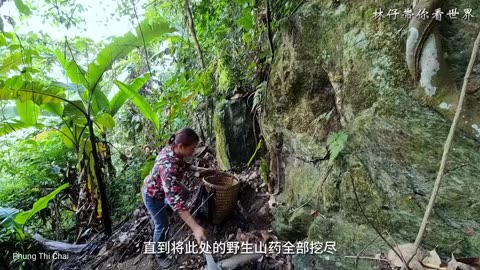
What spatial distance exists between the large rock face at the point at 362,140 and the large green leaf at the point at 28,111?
260cm

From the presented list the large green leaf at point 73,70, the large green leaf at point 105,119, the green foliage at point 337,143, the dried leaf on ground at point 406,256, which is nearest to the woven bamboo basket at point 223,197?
the green foliage at point 337,143

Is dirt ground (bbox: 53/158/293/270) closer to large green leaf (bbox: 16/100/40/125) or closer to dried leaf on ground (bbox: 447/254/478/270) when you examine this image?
dried leaf on ground (bbox: 447/254/478/270)

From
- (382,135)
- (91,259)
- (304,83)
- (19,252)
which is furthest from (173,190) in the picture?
(19,252)

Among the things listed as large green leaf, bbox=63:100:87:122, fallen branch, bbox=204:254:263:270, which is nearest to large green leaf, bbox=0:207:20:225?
large green leaf, bbox=63:100:87:122

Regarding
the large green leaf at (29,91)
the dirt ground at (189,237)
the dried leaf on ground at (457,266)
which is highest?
the large green leaf at (29,91)

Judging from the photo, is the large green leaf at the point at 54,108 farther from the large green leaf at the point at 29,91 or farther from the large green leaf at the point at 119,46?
the large green leaf at the point at 119,46

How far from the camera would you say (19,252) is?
3.24 meters

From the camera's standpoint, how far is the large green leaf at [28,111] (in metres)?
3.23

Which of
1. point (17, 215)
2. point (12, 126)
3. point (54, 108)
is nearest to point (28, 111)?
point (12, 126)

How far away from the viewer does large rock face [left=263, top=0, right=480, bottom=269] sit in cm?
132

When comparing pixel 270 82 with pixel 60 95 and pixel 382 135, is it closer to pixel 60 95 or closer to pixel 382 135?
pixel 382 135

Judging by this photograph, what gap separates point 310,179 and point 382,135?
55cm

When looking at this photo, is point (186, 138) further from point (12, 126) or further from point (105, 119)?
point (12, 126)

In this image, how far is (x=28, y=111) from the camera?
328 cm
